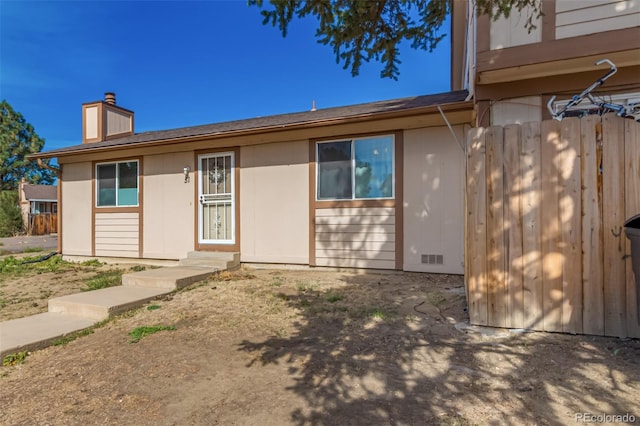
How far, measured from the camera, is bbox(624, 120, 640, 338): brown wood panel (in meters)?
2.76

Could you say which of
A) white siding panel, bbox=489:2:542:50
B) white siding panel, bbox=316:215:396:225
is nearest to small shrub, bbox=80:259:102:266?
white siding panel, bbox=316:215:396:225

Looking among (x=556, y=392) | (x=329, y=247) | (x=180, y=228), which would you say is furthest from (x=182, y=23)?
(x=556, y=392)

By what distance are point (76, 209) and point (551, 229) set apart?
1039 centimetres

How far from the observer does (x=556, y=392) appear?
84.1 inches

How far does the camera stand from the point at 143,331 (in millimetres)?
3594

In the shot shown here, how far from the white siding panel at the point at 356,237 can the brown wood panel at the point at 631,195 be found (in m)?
3.61

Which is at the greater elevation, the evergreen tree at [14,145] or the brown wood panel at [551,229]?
the evergreen tree at [14,145]

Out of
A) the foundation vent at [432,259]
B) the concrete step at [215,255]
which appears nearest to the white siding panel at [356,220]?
the foundation vent at [432,259]

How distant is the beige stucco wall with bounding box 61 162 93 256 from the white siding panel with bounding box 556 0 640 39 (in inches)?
397

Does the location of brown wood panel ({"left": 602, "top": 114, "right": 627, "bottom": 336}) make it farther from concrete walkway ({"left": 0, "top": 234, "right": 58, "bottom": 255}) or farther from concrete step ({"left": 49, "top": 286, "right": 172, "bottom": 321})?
concrete walkway ({"left": 0, "top": 234, "right": 58, "bottom": 255})

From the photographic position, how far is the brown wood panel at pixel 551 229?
297 cm

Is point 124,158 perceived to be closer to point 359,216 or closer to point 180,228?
point 180,228

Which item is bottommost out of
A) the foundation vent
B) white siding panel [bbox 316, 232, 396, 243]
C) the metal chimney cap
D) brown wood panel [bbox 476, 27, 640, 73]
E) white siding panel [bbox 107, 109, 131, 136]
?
the foundation vent

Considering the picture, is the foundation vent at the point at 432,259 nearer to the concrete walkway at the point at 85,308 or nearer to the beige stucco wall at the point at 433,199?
the beige stucco wall at the point at 433,199
